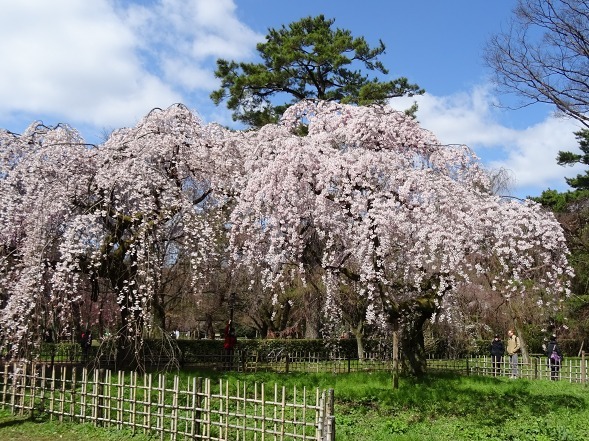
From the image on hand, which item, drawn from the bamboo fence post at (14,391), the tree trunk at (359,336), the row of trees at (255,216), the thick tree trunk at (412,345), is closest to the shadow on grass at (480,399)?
the thick tree trunk at (412,345)

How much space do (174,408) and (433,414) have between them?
4013 millimetres

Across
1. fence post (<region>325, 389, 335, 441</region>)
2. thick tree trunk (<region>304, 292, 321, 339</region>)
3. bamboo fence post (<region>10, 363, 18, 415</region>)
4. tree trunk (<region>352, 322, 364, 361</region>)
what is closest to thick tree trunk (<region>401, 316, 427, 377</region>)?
thick tree trunk (<region>304, 292, 321, 339</region>)

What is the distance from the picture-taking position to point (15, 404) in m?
9.37

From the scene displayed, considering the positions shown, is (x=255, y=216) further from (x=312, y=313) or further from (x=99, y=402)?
(x=312, y=313)

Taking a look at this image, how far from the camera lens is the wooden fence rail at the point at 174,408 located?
6.64 meters

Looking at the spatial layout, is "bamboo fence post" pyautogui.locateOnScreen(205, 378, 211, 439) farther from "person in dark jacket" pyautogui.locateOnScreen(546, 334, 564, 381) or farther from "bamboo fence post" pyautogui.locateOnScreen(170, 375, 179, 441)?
"person in dark jacket" pyautogui.locateOnScreen(546, 334, 564, 381)

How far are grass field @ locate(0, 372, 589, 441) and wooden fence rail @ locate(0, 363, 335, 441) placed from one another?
264mm

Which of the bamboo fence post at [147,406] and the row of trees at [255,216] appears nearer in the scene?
the bamboo fence post at [147,406]

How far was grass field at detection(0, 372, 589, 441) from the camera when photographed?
25.1 ft

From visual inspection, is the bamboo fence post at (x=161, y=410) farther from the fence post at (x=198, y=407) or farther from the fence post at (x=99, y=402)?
the fence post at (x=99, y=402)

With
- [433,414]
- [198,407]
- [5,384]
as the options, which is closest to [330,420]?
[198,407]

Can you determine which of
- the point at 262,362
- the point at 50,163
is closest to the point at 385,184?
the point at 50,163

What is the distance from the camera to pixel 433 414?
8859 millimetres

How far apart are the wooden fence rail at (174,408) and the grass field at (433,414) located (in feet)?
0.87
